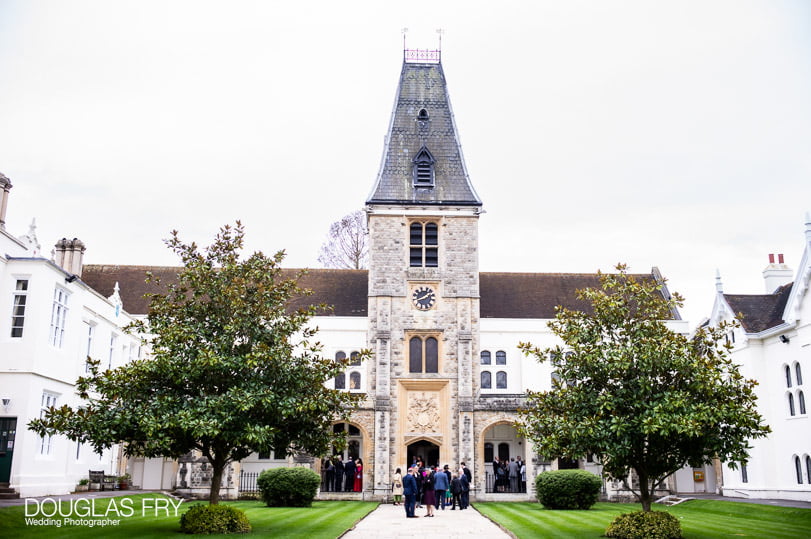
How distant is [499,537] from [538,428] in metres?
2.80

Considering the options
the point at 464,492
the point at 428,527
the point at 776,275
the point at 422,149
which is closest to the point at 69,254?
the point at 422,149

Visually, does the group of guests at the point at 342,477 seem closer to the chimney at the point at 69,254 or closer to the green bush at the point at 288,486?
the green bush at the point at 288,486

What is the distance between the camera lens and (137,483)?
34.7 m

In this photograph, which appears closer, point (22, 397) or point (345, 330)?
point (22, 397)

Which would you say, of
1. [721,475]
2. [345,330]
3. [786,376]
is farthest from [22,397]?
[721,475]

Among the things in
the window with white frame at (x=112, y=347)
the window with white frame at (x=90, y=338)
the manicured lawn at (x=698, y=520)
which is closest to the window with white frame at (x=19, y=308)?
the window with white frame at (x=90, y=338)

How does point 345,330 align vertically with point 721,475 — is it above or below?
above

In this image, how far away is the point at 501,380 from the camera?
1603 inches

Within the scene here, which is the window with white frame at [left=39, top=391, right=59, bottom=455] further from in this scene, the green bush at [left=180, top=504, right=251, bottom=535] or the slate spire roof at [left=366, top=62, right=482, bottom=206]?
the slate spire roof at [left=366, top=62, right=482, bottom=206]

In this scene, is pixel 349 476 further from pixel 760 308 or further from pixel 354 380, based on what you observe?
pixel 760 308

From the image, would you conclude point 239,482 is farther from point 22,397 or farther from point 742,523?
point 742,523

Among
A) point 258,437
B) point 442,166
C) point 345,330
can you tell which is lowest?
point 258,437

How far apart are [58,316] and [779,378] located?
28.3 meters

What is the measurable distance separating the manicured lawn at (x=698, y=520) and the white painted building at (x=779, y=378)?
3.37 m
